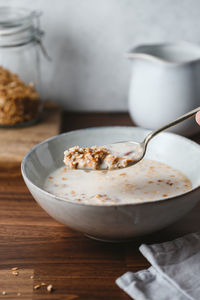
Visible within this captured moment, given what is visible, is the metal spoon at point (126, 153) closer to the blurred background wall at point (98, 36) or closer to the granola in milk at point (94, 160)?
the granola in milk at point (94, 160)

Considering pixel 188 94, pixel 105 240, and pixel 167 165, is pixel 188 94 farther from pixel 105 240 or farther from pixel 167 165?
pixel 105 240

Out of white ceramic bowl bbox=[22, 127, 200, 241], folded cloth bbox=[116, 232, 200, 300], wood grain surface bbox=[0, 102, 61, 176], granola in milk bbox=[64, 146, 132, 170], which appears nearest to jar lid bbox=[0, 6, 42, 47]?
wood grain surface bbox=[0, 102, 61, 176]

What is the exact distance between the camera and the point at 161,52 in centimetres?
141

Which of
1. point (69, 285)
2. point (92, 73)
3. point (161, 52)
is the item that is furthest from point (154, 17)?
point (69, 285)

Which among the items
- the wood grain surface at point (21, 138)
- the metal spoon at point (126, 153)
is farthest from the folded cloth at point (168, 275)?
the wood grain surface at point (21, 138)

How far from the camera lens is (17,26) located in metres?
1.31

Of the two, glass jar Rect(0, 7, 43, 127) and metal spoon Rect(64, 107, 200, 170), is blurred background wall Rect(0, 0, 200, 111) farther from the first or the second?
metal spoon Rect(64, 107, 200, 170)

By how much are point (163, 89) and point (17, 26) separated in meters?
0.44

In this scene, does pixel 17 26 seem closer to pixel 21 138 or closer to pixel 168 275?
pixel 21 138

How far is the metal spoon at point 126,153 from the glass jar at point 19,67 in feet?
1.50

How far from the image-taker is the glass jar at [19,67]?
1.33m

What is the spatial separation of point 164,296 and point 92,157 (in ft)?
0.99

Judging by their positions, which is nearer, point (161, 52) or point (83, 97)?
point (161, 52)

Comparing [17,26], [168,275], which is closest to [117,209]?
[168,275]
